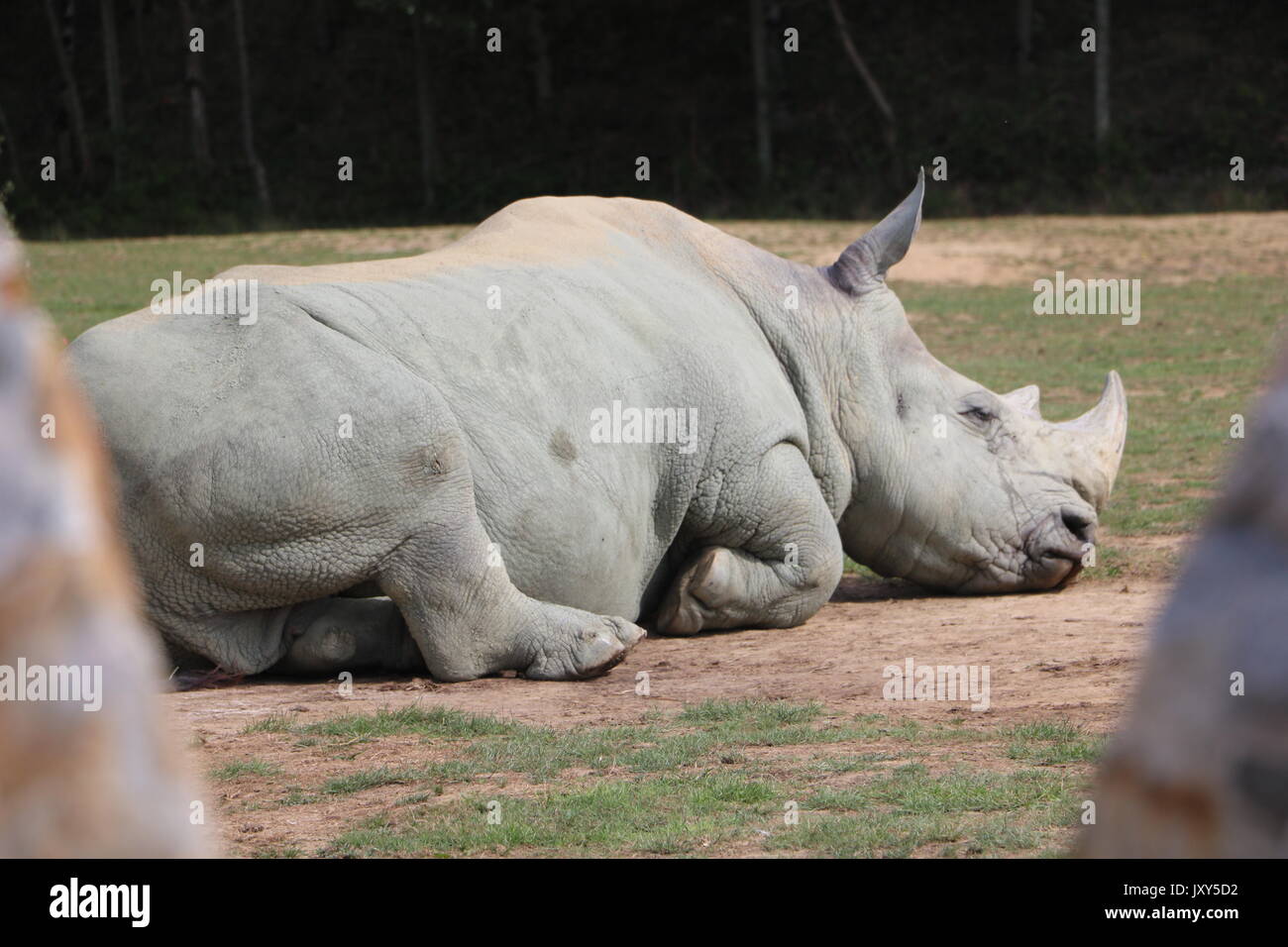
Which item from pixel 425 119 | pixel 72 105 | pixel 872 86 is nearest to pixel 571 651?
pixel 425 119

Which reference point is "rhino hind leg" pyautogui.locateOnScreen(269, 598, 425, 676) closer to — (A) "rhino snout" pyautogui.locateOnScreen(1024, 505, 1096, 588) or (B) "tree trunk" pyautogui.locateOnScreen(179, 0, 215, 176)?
(A) "rhino snout" pyautogui.locateOnScreen(1024, 505, 1096, 588)

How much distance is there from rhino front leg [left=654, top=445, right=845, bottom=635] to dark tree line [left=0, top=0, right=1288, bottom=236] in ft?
65.0

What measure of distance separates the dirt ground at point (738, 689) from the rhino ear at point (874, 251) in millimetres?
1454

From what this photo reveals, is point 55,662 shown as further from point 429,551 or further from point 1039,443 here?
point 1039,443

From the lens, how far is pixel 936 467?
7.27m

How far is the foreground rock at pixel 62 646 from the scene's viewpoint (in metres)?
0.68

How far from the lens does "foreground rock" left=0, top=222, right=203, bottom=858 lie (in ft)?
2.24

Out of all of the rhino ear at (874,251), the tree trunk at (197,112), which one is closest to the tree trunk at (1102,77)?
the tree trunk at (197,112)

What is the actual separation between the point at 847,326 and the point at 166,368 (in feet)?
10.1

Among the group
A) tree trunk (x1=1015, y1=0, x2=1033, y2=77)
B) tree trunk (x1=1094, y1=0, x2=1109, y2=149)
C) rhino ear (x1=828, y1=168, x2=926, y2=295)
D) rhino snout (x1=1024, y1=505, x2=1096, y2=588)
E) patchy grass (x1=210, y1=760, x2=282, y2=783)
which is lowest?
patchy grass (x1=210, y1=760, x2=282, y2=783)

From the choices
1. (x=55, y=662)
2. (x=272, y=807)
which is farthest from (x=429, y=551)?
(x=55, y=662)

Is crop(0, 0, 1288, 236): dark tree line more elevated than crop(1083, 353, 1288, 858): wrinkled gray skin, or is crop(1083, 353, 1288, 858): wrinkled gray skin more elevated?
crop(0, 0, 1288, 236): dark tree line

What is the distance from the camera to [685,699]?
5.62 m

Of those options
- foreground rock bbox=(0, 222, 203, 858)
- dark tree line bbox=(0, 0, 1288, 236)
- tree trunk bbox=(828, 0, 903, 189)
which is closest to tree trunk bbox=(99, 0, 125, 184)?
dark tree line bbox=(0, 0, 1288, 236)
